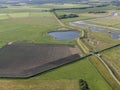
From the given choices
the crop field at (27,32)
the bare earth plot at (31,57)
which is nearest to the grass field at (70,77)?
the bare earth plot at (31,57)

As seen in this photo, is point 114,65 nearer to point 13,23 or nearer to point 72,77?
point 72,77

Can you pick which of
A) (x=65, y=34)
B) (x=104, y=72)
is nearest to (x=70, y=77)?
(x=104, y=72)

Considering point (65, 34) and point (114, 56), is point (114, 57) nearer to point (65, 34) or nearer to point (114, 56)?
point (114, 56)

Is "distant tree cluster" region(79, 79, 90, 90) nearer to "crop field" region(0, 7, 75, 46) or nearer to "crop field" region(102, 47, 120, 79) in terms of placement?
"crop field" region(102, 47, 120, 79)

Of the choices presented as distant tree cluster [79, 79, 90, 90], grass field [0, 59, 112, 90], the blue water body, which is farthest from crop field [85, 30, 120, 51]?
distant tree cluster [79, 79, 90, 90]

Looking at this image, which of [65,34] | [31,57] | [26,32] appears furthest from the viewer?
[26,32]

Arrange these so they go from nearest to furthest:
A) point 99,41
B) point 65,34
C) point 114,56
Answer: point 114,56
point 99,41
point 65,34
